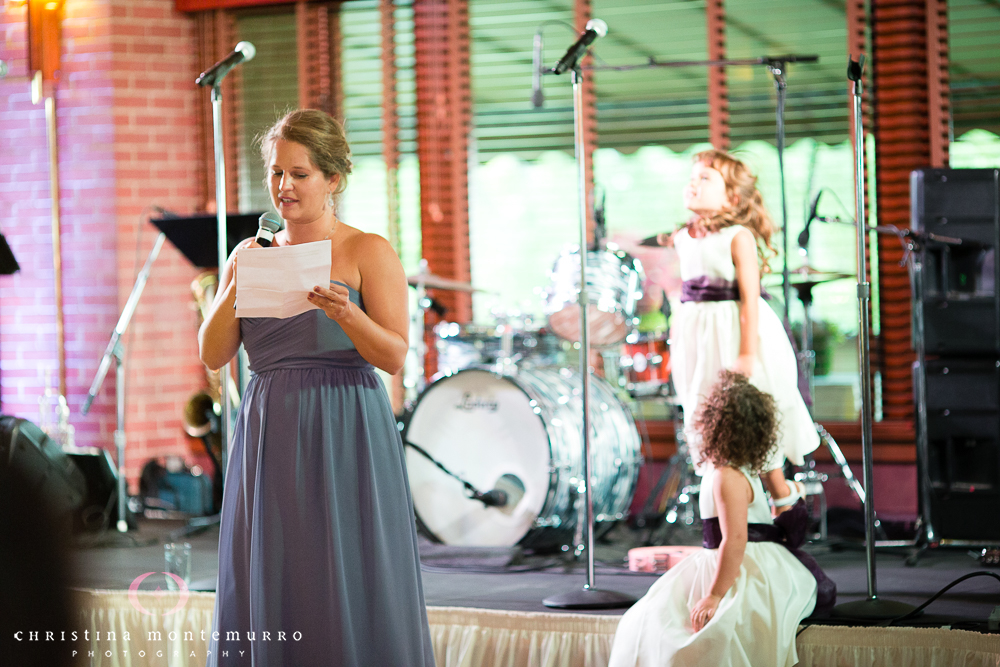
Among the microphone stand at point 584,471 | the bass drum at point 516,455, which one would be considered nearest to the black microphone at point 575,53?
the microphone stand at point 584,471

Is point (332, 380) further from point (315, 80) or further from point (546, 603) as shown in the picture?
point (315, 80)

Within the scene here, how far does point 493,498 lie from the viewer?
15.1ft

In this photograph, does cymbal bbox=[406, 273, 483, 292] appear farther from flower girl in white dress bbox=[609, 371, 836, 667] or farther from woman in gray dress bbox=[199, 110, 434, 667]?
woman in gray dress bbox=[199, 110, 434, 667]

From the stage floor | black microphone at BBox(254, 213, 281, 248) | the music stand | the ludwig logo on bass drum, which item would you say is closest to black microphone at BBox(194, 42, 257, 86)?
the music stand

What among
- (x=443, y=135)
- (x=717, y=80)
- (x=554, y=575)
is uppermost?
(x=717, y=80)

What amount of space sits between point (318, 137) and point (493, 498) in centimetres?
256

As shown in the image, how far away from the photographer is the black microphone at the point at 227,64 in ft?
11.1

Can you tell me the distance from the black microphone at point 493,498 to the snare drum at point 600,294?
2.49ft

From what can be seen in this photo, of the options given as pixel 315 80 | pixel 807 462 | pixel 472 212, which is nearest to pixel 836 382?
pixel 807 462

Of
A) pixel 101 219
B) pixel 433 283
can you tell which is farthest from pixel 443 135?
pixel 101 219

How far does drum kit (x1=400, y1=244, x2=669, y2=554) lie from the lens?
457cm

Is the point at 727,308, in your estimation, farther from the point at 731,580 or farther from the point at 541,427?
the point at 731,580

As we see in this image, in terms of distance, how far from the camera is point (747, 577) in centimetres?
298

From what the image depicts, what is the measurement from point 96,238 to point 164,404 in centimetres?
101
